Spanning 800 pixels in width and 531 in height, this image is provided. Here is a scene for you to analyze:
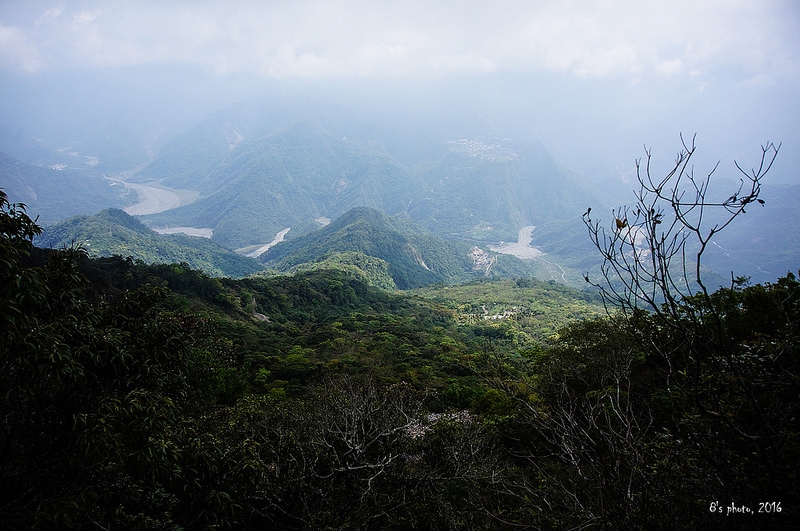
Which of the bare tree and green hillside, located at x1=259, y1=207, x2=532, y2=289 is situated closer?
the bare tree

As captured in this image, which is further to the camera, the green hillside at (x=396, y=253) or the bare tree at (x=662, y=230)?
the green hillside at (x=396, y=253)

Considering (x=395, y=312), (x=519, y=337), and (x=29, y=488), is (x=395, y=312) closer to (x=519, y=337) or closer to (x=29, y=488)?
(x=519, y=337)

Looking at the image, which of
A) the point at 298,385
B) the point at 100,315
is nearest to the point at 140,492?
the point at 100,315

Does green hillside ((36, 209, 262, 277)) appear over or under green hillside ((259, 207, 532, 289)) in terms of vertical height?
under

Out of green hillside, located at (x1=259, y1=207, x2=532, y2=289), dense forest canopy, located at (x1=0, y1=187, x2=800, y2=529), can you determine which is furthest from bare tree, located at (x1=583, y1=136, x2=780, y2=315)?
green hillside, located at (x1=259, y1=207, x2=532, y2=289)

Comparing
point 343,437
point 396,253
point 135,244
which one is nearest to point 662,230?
point 343,437

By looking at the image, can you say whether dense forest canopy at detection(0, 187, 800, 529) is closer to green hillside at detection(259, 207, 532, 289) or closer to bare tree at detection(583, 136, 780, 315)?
bare tree at detection(583, 136, 780, 315)

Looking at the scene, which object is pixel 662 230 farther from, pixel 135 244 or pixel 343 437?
pixel 135 244

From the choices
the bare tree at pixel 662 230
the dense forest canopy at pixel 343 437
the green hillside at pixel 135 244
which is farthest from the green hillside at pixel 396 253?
the bare tree at pixel 662 230

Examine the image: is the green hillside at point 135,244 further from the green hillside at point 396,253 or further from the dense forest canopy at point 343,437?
the dense forest canopy at point 343,437
